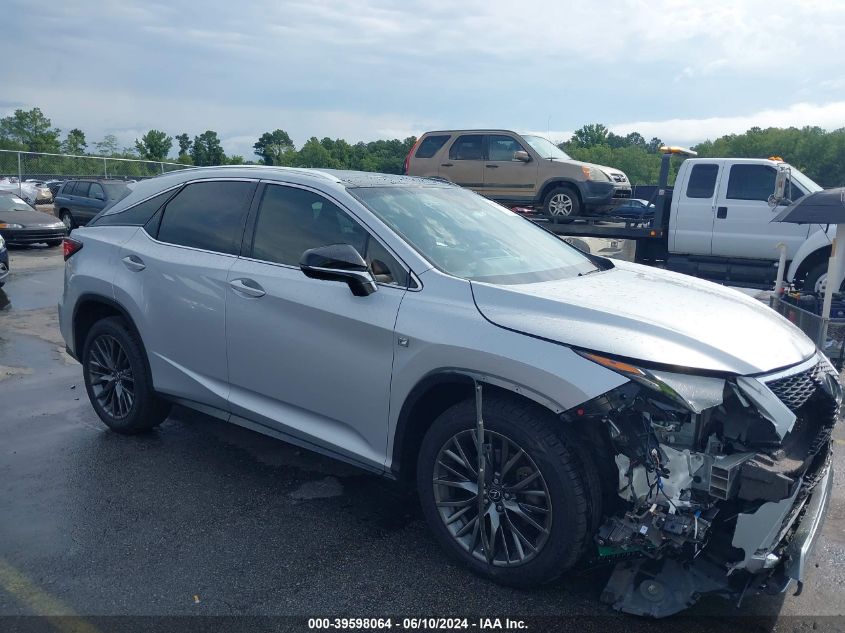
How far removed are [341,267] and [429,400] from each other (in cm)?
78

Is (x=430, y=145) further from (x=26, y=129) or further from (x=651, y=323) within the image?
(x=26, y=129)

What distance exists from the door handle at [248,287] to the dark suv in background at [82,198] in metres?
17.4

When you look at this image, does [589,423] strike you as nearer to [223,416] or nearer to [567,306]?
[567,306]

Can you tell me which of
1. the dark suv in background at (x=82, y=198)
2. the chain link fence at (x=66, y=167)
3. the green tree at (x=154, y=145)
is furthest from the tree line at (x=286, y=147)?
the dark suv in background at (x=82, y=198)

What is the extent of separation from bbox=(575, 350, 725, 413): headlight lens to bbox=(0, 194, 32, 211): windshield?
17969 mm

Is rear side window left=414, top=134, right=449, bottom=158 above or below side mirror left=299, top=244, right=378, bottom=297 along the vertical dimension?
above

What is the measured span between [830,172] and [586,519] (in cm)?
8369

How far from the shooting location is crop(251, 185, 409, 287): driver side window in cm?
368

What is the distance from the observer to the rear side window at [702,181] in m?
11.2

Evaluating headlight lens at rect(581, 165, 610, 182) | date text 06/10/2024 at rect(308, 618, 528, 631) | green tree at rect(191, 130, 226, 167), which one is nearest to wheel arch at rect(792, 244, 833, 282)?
headlight lens at rect(581, 165, 610, 182)

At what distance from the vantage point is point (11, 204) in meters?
17.2

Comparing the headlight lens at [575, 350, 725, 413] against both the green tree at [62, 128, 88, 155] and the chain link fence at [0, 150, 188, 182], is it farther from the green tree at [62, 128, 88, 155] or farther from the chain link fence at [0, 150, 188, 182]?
the green tree at [62, 128, 88, 155]

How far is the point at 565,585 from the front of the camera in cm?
331

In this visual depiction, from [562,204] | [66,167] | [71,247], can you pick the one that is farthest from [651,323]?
[66,167]
